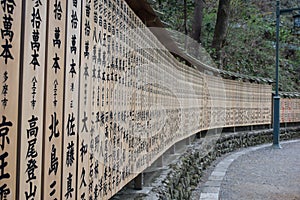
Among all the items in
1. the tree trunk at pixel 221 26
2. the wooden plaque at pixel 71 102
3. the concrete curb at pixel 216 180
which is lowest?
the concrete curb at pixel 216 180

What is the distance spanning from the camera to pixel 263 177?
333 inches

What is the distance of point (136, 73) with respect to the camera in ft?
13.0

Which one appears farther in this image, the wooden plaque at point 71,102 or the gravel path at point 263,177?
the gravel path at point 263,177

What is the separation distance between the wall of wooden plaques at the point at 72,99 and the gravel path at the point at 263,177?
10.2 feet

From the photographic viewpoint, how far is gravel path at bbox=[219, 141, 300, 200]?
693cm

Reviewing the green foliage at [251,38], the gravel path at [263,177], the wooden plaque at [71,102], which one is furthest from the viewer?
the green foliage at [251,38]

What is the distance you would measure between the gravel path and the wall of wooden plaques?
3.11 m

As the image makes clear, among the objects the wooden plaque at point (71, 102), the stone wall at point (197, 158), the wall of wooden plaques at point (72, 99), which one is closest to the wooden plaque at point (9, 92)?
the wall of wooden plaques at point (72, 99)

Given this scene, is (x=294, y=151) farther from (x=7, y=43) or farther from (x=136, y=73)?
(x=7, y=43)

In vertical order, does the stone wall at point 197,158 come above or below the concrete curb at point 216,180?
above

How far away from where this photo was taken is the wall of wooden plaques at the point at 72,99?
4.74ft

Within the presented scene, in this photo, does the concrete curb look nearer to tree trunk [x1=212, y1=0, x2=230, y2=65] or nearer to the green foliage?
tree trunk [x1=212, y1=0, x2=230, y2=65]

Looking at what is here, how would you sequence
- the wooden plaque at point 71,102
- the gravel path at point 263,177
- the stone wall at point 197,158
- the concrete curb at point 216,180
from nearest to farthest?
the wooden plaque at point 71,102, the stone wall at point 197,158, the concrete curb at point 216,180, the gravel path at point 263,177

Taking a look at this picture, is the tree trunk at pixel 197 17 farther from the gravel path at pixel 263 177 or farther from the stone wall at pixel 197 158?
the gravel path at pixel 263 177
